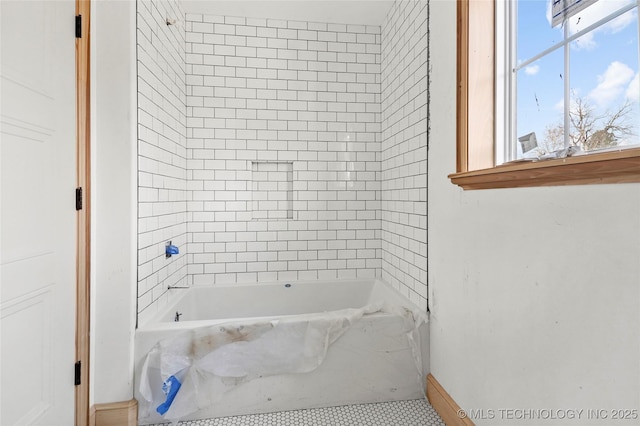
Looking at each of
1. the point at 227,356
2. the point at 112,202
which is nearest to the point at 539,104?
the point at 227,356

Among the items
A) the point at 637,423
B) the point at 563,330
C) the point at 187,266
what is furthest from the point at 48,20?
the point at 637,423

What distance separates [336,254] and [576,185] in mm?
1936

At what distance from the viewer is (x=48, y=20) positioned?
138cm

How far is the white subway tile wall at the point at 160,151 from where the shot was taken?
5.90 feet

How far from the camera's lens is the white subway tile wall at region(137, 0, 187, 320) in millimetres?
1799

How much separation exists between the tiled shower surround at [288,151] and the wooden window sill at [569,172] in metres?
1.18

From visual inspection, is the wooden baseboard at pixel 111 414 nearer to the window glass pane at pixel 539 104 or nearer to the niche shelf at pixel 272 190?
the niche shelf at pixel 272 190

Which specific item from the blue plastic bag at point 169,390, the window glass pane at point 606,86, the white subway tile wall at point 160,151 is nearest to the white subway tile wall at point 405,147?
the window glass pane at point 606,86

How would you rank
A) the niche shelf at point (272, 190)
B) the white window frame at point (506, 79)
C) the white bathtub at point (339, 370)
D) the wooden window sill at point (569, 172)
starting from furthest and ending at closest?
the niche shelf at point (272, 190) < the white bathtub at point (339, 370) < the white window frame at point (506, 79) < the wooden window sill at point (569, 172)

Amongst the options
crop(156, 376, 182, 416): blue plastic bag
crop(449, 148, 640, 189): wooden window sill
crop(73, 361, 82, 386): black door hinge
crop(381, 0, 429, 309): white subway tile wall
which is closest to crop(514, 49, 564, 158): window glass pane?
crop(449, 148, 640, 189): wooden window sill

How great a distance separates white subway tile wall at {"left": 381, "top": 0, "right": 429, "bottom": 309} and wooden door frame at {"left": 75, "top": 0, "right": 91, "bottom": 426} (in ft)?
5.91

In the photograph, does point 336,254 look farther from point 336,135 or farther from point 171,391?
point 171,391

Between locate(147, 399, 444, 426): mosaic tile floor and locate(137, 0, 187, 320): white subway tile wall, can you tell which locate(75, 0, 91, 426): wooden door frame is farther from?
locate(147, 399, 444, 426): mosaic tile floor

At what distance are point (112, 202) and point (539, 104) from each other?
1.99m
